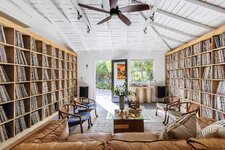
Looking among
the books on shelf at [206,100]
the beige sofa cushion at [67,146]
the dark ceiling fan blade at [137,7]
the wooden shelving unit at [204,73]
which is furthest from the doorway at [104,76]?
the beige sofa cushion at [67,146]

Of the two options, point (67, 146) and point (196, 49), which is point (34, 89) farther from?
point (196, 49)

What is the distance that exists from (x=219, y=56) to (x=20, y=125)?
160 inches

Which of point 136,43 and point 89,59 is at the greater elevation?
point 136,43

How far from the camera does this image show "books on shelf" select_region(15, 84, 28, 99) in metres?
2.91

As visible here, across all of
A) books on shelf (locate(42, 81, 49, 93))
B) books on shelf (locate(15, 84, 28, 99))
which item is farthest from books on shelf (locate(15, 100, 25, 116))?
books on shelf (locate(42, 81, 49, 93))

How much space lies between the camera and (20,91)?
3041 millimetres

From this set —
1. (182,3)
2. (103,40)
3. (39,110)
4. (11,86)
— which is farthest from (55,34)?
(182,3)

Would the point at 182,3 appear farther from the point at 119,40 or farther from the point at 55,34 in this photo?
the point at 55,34

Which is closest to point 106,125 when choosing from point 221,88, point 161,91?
point 221,88

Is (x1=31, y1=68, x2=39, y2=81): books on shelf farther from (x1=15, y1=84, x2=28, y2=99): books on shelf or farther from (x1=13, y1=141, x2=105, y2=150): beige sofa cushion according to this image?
(x1=13, y1=141, x2=105, y2=150): beige sofa cushion

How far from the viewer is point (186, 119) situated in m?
1.66

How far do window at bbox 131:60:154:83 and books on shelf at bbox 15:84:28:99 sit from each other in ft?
16.9

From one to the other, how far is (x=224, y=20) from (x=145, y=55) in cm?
422

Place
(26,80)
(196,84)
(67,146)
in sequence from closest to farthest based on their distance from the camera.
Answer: (67,146) → (26,80) → (196,84)
